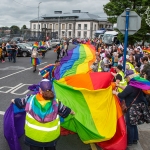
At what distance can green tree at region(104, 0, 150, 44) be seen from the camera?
85.6 ft

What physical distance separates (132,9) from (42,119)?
24.9 metres

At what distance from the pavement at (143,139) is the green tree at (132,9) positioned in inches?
840

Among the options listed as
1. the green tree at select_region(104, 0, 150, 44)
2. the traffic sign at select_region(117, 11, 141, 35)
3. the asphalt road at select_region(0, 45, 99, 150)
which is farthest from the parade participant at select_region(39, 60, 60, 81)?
the green tree at select_region(104, 0, 150, 44)

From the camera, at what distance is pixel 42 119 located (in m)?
3.54

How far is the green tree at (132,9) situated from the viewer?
26.1 metres

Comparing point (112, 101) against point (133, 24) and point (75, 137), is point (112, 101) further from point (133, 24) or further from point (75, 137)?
point (133, 24)

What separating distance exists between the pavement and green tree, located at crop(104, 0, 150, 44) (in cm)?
2134

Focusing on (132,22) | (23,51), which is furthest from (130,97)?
(23,51)

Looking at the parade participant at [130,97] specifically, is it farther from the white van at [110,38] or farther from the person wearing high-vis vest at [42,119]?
the white van at [110,38]

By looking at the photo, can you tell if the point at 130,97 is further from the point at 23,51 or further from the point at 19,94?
the point at 23,51

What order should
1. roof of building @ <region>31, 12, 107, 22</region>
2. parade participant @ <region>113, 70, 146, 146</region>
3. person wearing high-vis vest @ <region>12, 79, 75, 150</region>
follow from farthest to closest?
roof of building @ <region>31, 12, 107, 22</region>, parade participant @ <region>113, 70, 146, 146</region>, person wearing high-vis vest @ <region>12, 79, 75, 150</region>

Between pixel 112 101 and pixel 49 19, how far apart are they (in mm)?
114917

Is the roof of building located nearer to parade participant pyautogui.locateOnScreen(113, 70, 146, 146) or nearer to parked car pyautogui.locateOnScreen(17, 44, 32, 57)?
parked car pyautogui.locateOnScreen(17, 44, 32, 57)

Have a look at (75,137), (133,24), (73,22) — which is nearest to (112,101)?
(75,137)
